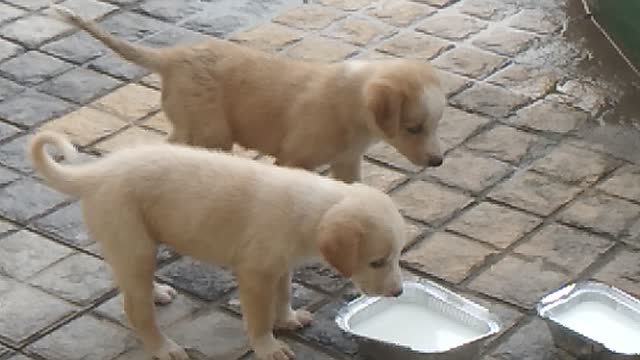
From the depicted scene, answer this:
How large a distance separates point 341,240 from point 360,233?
0.05 meters

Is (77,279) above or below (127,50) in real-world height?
below

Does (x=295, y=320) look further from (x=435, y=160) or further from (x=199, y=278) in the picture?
(x=435, y=160)

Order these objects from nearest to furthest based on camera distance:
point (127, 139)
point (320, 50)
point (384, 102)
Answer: point (384, 102)
point (127, 139)
point (320, 50)

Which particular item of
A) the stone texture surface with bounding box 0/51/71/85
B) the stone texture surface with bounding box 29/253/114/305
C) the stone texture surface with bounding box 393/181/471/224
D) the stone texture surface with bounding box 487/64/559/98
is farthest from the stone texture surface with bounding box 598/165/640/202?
the stone texture surface with bounding box 0/51/71/85

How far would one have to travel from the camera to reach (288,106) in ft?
11.9

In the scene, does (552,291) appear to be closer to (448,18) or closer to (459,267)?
(459,267)

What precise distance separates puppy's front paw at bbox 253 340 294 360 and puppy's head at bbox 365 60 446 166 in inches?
26.6

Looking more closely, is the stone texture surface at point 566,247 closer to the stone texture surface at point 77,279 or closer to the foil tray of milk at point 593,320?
the foil tray of milk at point 593,320

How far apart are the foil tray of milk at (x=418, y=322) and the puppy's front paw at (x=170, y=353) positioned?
397 mm

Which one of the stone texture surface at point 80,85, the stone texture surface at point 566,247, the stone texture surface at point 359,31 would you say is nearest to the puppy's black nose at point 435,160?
the stone texture surface at point 566,247

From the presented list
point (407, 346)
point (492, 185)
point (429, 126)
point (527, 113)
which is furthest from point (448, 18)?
point (407, 346)

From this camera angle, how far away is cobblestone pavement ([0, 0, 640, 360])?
3.46 metres

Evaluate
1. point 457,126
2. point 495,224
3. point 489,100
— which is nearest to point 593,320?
point 495,224

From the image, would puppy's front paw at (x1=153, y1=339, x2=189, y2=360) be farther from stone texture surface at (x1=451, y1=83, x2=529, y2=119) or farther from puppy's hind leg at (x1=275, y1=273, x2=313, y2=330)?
stone texture surface at (x1=451, y1=83, x2=529, y2=119)
